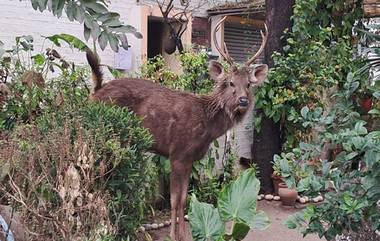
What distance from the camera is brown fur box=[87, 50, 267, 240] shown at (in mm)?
5906

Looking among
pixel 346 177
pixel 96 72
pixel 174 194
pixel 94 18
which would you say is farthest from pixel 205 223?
pixel 96 72

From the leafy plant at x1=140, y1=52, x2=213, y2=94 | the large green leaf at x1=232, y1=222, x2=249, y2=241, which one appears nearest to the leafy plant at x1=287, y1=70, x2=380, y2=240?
the large green leaf at x1=232, y1=222, x2=249, y2=241

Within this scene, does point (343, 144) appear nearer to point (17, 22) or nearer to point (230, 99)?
point (230, 99)

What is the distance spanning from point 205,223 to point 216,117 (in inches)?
109

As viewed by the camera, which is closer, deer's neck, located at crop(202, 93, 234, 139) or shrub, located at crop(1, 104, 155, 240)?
shrub, located at crop(1, 104, 155, 240)

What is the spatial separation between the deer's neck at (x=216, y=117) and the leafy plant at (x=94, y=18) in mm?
2483

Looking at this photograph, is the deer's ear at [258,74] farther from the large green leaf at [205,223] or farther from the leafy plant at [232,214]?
the large green leaf at [205,223]

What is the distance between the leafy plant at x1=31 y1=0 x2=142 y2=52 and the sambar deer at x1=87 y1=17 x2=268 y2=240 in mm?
2393

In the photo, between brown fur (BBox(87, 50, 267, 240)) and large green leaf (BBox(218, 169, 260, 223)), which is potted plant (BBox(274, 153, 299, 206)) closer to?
large green leaf (BBox(218, 169, 260, 223))

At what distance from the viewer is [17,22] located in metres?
7.15

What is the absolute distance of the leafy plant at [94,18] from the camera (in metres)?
3.37

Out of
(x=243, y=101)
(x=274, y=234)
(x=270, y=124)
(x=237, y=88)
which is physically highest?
(x=237, y=88)

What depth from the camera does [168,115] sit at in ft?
19.7

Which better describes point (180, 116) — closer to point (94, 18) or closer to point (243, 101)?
point (243, 101)
